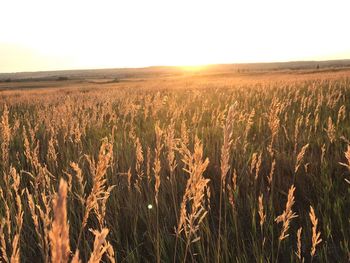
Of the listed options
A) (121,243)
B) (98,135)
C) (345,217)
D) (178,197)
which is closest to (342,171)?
(345,217)

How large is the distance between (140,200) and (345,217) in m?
1.39

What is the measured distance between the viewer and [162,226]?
7.65 feet

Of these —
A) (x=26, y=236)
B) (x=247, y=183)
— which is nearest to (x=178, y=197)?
(x=247, y=183)

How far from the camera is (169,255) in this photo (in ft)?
6.75

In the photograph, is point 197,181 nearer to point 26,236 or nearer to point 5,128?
point 26,236

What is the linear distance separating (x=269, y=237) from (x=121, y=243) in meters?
0.93

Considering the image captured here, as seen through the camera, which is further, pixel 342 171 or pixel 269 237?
pixel 342 171

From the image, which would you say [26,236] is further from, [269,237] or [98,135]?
[98,135]

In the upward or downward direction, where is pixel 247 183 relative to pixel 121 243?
upward

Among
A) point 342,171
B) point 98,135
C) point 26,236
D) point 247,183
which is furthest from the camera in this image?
point 98,135

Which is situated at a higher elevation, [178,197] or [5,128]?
[5,128]

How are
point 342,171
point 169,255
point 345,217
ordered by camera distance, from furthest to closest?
point 342,171, point 345,217, point 169,255

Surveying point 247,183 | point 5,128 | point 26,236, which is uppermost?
point 5,128

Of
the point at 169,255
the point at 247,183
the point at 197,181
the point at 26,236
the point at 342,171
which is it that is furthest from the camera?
the point at 342,171
